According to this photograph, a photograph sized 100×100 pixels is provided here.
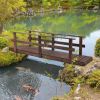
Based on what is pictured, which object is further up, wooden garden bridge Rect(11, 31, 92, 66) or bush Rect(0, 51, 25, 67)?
wooden garden bridge Rect(11, 31, 92, 66)

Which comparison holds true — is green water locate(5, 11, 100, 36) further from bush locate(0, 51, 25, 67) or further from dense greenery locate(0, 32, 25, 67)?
bush locate(0, 51, 25, 67)

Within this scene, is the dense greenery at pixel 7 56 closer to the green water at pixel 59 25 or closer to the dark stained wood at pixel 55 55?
the dark stained wood at pixel 55 55

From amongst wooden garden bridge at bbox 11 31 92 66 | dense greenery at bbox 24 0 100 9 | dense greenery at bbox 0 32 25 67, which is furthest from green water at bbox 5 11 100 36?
dense greenery at bbox 24 0 100 9

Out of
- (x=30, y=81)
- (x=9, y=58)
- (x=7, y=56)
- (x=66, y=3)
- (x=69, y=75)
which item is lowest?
(x=30, y=81)

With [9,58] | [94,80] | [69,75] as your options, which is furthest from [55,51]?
[94,80]

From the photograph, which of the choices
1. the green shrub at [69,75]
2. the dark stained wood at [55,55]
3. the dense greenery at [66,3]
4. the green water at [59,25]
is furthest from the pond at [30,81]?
the dense greenery at [66,3]

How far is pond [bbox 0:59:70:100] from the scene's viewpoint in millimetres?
15002

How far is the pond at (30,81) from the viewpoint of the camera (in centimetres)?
1500

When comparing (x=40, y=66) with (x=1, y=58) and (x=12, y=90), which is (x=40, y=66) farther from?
(x=12, y=90)

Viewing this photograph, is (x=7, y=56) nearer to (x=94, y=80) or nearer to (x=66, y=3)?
(x=94, y=80)

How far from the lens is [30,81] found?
56.5ft

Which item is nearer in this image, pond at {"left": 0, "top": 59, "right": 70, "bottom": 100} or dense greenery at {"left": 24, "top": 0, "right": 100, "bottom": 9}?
pond at {"left": 0, "top": 59, "right": 70, "bottom": 100}

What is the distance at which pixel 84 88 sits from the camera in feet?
43.1

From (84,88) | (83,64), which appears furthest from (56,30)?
(84,88)
